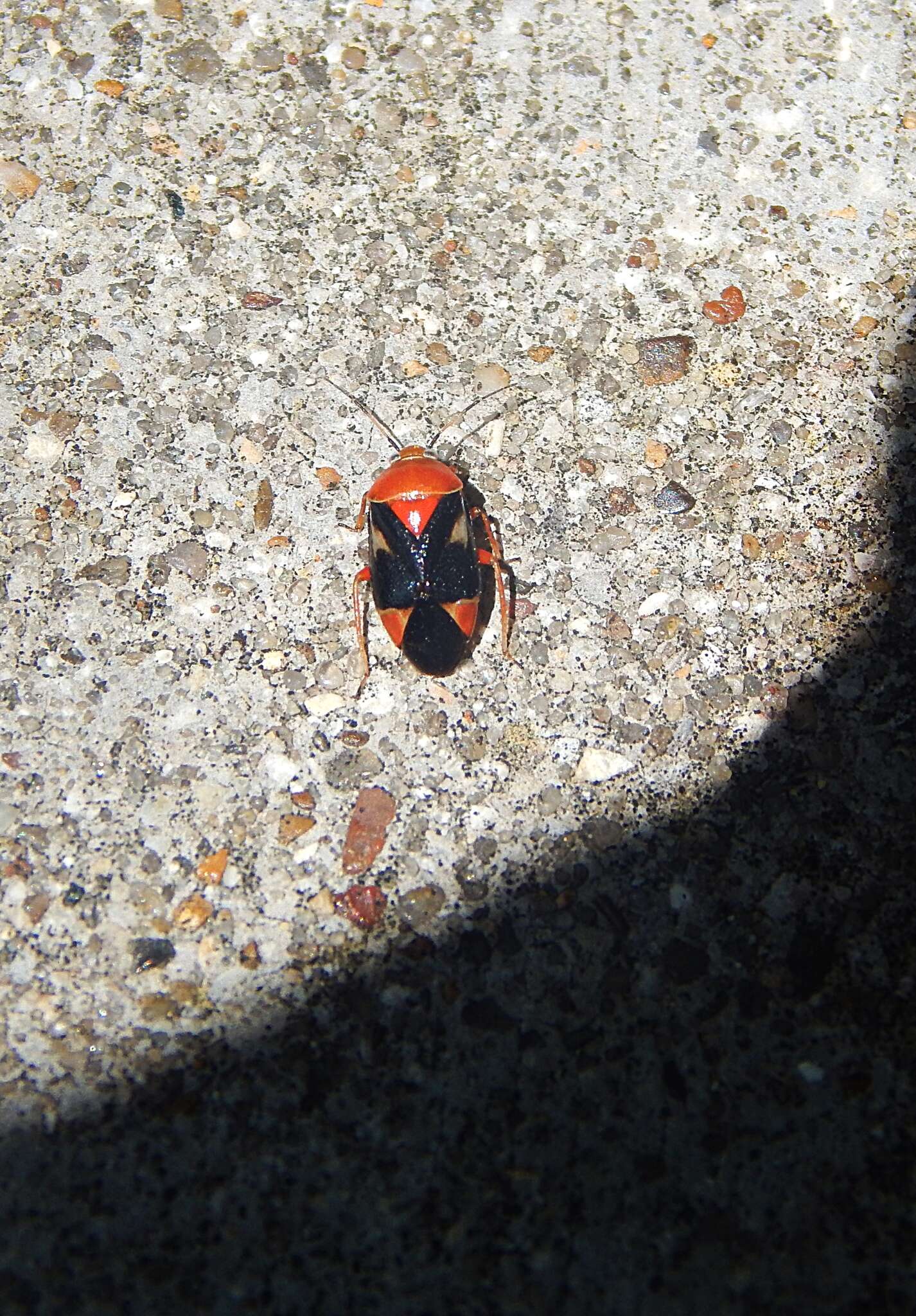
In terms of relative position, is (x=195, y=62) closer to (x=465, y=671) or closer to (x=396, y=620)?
(x=396, y=620)

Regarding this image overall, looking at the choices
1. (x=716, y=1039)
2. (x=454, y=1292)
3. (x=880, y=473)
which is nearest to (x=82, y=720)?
(x=454, y=1292)

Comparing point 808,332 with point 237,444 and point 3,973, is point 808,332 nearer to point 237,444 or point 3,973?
point 237,444

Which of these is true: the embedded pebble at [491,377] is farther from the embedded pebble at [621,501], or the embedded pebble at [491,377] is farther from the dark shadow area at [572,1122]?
the dark shadow area at [572,1122]

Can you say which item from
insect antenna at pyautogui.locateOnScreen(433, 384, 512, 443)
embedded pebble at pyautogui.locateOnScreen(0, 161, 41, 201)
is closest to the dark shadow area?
insect antenna at pyautogui.locateOnScreen(433, 384, 512, 443)

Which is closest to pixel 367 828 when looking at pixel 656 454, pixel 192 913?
pixel 192 913

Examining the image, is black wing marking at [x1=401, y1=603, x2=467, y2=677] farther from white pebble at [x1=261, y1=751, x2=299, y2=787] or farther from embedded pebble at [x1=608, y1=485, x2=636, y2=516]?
embedded pebble at [x1=608, y1=485, x2=636, y2=516]

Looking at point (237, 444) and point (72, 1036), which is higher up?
point (237, 444)

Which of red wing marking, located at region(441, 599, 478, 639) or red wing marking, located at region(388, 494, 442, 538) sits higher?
red wing marking, located at region(388, 494, 442, 538)

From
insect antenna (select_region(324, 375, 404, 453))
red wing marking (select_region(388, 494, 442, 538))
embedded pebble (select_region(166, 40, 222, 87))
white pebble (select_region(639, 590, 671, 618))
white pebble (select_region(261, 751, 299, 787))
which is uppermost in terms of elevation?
embedded pebble (select_region(166, 40, 222, 87))
